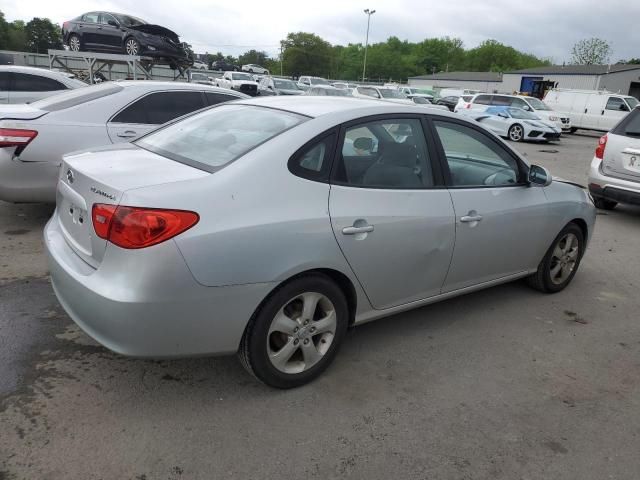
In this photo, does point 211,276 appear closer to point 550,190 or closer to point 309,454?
point 309,454

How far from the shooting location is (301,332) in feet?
9.36


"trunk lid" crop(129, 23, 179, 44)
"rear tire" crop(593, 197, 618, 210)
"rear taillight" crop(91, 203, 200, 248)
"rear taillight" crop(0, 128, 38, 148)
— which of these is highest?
"trunk lid" crop(129, 23, 179, 44)

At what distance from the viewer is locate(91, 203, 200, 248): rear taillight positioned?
2340 millimetres

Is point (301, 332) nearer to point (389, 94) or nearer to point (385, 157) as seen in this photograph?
point (385, 157)

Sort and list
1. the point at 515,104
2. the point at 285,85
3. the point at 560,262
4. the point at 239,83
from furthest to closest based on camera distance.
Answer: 1. the point at 285,85
2. the point at 239,83
3. the point at 515,104
4. the point at 560,262

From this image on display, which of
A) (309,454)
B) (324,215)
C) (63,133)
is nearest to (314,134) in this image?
Answer: (324,215)

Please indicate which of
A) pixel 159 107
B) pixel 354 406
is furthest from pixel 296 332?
pixel 159 107

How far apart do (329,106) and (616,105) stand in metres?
26.4

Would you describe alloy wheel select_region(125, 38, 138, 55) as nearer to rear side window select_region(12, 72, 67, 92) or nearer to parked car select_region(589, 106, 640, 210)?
rear side window select_region(12, 72, 67, 92)

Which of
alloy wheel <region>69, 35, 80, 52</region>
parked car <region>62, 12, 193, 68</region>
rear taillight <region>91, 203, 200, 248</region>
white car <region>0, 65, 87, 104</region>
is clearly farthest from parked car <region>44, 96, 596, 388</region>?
alloy wheel <region>69, 35, 80, 52</region>

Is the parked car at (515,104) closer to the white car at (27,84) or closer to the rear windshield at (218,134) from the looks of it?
the white car at (27,84)

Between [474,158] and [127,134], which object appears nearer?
[474,158]

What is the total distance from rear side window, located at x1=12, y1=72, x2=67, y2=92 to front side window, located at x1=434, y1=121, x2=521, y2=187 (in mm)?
8258

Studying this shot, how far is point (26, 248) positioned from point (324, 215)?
11.4 ft
